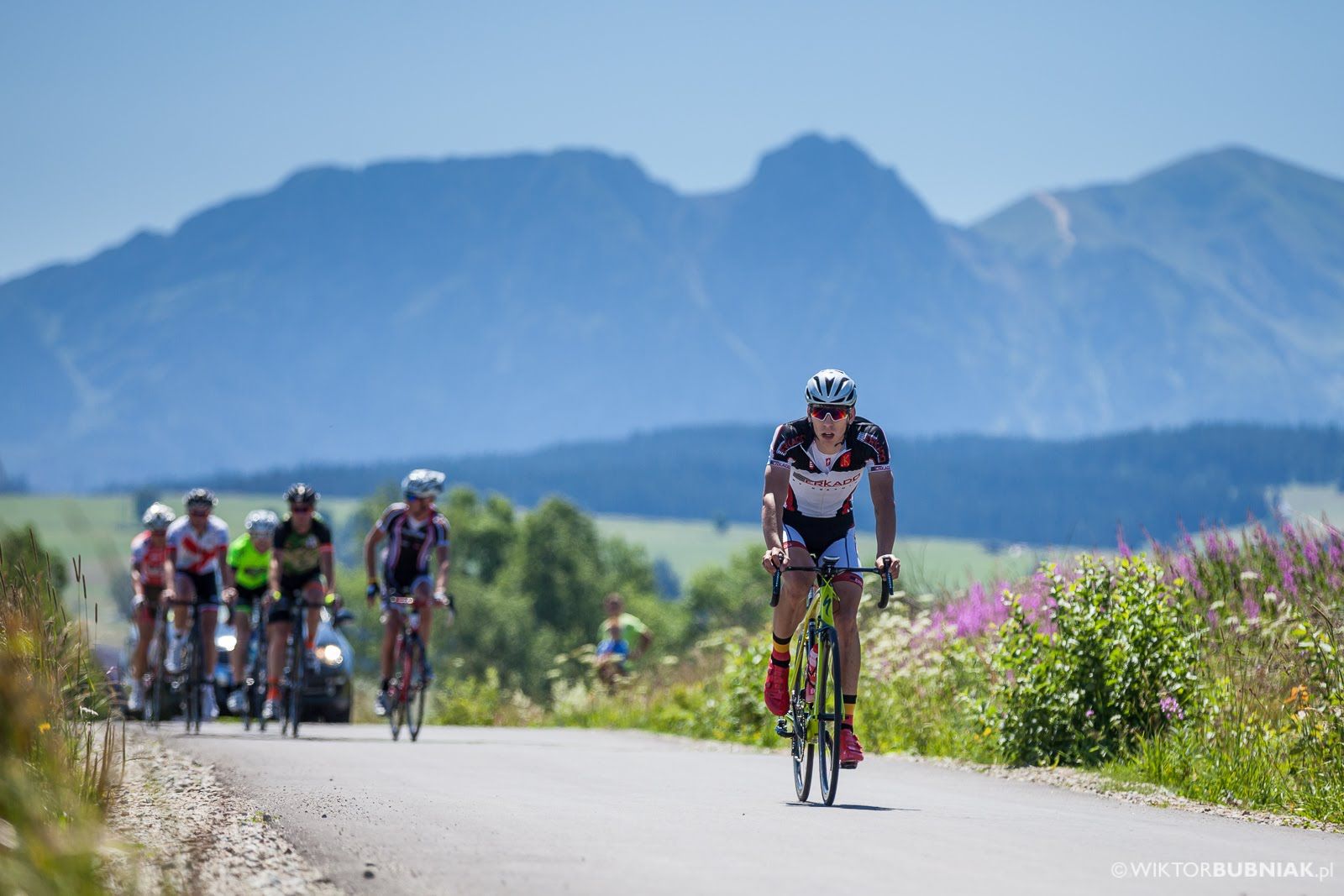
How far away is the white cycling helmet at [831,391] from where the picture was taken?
30.4ft

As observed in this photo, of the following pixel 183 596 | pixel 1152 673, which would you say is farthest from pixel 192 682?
pixel 1152 673

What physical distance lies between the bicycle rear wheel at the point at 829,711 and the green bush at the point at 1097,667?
3374 mm

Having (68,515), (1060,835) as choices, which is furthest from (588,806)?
(68,515)

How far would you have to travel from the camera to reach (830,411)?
929cm

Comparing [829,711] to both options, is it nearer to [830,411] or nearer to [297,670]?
[830,411]

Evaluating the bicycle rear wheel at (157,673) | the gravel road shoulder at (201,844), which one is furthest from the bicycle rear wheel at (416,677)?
the gravel road shoulder at (201,844)

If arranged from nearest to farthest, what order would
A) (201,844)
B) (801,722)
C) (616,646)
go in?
(201,844)
(801,722)
(616,646)

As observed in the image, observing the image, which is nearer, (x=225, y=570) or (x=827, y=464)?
(x=827, y=464)

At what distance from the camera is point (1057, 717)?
12273 millimetres

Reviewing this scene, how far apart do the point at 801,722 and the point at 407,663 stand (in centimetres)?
758

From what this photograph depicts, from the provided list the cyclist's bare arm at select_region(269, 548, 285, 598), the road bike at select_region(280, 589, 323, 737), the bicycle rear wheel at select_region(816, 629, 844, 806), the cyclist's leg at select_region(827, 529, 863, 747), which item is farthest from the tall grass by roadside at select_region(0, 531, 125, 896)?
the road bike at select_region(280, 589, 323, 737)

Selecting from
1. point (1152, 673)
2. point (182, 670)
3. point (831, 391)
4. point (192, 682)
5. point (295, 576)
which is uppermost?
point (831, 391)

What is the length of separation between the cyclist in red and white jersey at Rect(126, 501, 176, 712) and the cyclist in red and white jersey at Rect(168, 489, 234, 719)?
0.88 feet

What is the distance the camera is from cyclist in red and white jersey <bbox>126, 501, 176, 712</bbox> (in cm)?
1783
